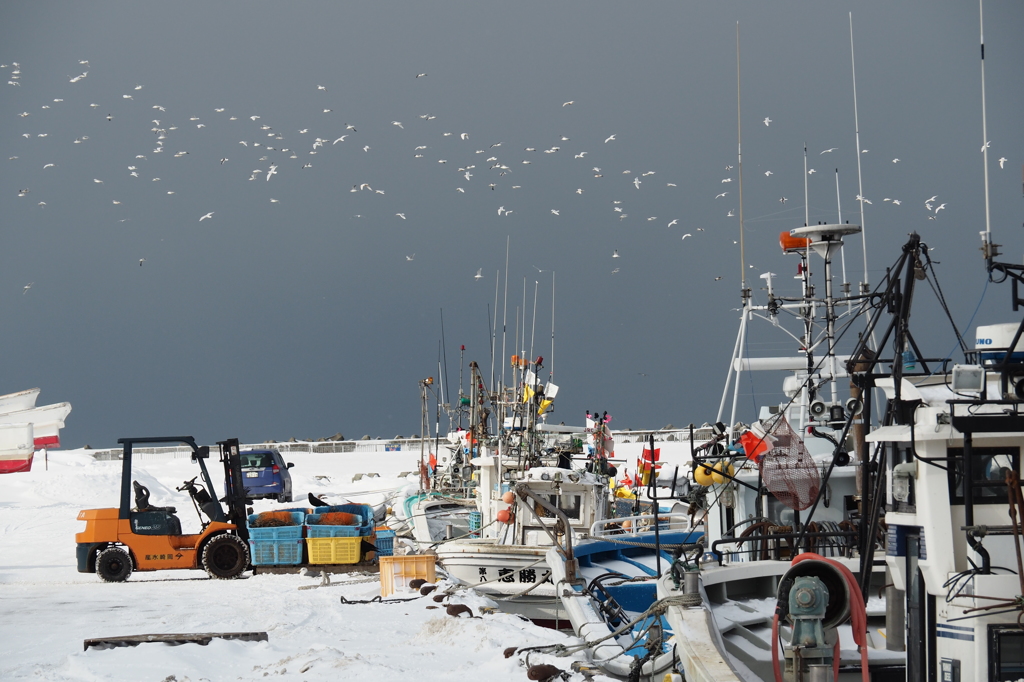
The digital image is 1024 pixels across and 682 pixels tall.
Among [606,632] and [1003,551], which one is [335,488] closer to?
[606,632]

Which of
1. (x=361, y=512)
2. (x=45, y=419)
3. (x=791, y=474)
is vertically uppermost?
(x=45, y=419)

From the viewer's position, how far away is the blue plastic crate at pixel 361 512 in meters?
17.3

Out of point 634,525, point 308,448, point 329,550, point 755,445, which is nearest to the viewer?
point 755,445

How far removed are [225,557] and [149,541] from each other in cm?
123

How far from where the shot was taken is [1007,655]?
7.05 metres

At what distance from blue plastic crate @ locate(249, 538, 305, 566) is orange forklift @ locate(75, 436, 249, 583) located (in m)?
0.17

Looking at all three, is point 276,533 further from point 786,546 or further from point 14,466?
point 14,466

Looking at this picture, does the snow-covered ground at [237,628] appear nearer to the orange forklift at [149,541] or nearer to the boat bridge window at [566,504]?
the orange forklift at [149,541]

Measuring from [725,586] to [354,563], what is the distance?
8.01 metres

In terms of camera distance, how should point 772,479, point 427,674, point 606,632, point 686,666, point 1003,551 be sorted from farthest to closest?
point 606,632 < point 772,479 < point 427,674 < point 686,666 < point 1003,551

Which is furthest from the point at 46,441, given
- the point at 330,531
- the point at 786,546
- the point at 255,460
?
the point at 786,546

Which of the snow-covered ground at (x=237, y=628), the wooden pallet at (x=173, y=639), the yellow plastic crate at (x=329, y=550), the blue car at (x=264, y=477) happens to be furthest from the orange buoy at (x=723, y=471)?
the blue car at (x=264, y=477)

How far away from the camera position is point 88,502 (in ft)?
90.8

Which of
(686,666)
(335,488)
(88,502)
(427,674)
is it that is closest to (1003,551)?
(686,666)
